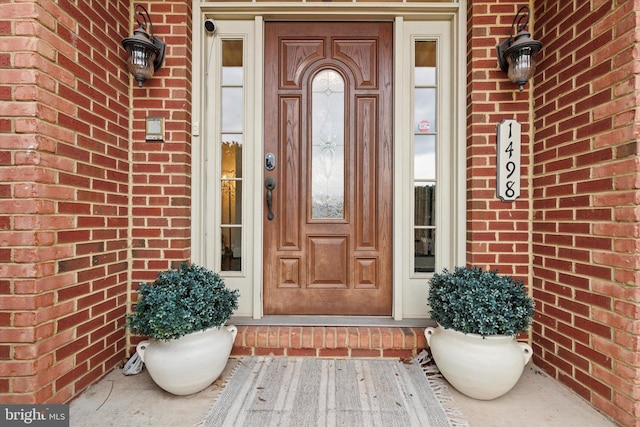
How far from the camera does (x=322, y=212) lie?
2.24 m

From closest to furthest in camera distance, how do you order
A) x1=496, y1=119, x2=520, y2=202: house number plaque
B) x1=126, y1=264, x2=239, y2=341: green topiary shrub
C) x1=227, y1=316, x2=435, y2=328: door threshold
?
x1=126, y1=264, x2=239, y2=341: green topiary shrub < x1=496, y1=119, x2=520, y2=202: house number plaque < x1=227, y1=316, x2=435, y2=328: door threshold

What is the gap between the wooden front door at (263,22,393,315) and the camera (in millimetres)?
2217

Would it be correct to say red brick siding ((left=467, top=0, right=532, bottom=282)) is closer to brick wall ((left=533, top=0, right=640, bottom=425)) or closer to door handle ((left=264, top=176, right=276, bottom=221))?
brick wall ((left=533, top=0, right=640, bottom=425))

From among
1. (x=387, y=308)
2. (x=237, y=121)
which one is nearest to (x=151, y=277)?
(x=237, y=121)

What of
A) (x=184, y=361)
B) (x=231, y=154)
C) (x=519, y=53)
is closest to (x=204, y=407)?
(x=184, y=361)

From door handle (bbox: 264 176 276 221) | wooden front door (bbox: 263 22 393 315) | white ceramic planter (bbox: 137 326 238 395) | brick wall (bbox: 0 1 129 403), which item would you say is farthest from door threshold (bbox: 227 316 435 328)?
brick wall (bbox: 0 1 129 403)

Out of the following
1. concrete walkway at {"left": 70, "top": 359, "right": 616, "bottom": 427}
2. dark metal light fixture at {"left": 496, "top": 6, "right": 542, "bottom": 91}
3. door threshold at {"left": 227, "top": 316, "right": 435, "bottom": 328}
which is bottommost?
concrete walkway at {"left": 70, "top": 359, "right": 616, "bottom": 427}

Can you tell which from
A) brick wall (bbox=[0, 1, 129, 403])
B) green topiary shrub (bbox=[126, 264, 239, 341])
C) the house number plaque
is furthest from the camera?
the house number plaque

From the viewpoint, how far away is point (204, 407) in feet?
5.08

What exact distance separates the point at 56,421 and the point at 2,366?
33 cm

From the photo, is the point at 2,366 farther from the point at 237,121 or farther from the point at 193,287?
the point at 237,121

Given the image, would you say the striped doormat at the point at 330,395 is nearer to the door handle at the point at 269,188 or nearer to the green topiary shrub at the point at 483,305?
the green topiary shrub at the point at 483,305

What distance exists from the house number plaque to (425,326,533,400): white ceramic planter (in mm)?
863

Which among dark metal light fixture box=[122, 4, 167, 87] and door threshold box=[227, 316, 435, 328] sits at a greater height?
dark metal light fixture box=[122, 4, 167, 87]
